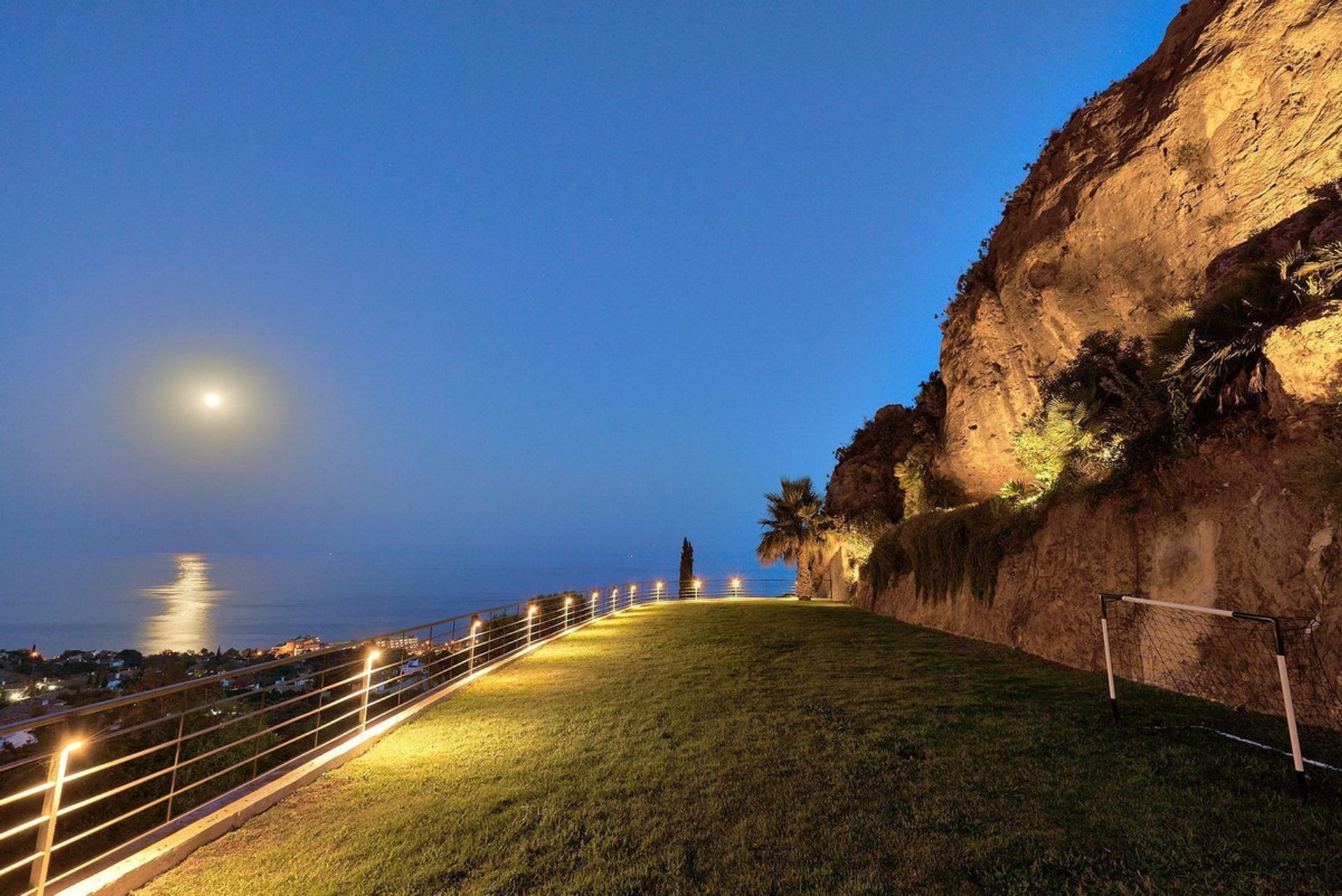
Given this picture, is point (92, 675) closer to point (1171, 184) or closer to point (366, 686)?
point (366, 686)

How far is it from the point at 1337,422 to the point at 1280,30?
20.2 ft

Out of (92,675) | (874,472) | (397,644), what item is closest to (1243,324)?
(397,644)

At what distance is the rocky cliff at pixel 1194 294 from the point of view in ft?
19.3

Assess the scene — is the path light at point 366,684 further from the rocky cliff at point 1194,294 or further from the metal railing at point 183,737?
the rocky cliff at point 1194,294

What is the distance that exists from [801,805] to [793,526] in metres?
28.8

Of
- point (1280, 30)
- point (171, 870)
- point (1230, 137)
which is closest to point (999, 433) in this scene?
point (1230, 137)

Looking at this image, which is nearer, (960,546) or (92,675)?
(960,546)

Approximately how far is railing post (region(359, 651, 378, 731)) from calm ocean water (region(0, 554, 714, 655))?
60.6 m

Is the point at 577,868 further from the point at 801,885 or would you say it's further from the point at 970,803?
the point at 970,803

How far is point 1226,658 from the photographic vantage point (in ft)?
20.7

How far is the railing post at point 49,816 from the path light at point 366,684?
3.13 m

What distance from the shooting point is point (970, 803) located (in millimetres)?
3918

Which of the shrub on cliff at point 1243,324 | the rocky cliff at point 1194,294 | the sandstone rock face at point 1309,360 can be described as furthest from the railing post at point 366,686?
the shrub on cliff at point 1243,324

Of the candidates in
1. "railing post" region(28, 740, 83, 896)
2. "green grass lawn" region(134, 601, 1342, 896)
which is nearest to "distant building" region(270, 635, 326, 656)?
"green grass lawn" region(134, 601, 1342, 896)
